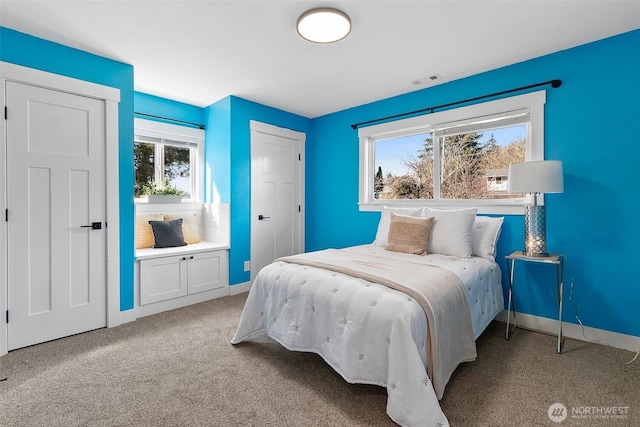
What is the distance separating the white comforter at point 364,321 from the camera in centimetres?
150

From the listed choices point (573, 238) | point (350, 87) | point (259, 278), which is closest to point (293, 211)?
point (350, 87)

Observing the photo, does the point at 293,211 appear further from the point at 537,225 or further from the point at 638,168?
the point at 638,168

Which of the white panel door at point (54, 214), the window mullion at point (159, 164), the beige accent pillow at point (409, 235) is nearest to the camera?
the white panel door at point (54, 214)

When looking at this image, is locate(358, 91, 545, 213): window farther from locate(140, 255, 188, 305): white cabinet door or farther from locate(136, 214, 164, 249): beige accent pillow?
locate(136, 214, 164, 249): beige accent pillow

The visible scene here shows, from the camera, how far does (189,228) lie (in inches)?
154

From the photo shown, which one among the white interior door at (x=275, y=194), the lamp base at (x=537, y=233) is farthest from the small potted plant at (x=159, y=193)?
the lamp base at (x=537, y=233)

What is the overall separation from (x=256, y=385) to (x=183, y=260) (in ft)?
6.38

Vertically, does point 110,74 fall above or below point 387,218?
above

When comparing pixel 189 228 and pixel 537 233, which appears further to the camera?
pixel 189 228

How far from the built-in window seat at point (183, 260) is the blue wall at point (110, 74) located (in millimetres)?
148

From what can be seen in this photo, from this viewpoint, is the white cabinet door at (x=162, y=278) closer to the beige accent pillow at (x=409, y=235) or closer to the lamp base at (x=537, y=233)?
the beige accent pillow at (x=409, y=235)

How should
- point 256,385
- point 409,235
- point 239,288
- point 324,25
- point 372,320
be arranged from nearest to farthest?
point 372,320, point 256,385, point 324,25, point 409,235, point 239,288

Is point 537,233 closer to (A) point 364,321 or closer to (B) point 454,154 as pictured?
(B) point 454,154

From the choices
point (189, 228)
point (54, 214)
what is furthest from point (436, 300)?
point (189, 228)
